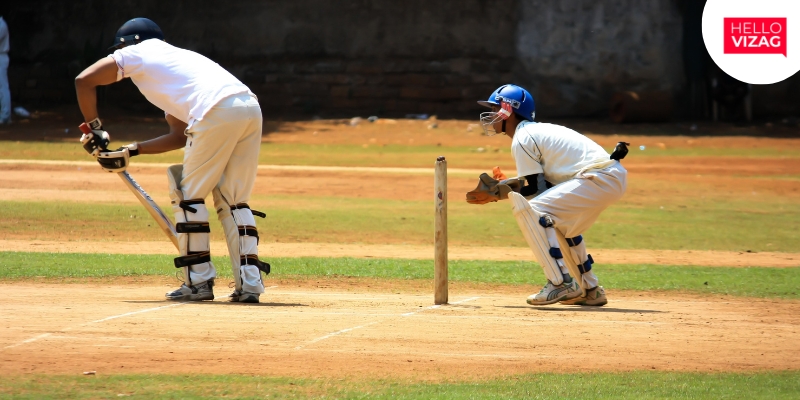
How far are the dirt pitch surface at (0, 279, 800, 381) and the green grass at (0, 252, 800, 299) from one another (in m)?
1.52

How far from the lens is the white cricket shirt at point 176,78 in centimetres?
782

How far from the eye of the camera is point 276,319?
285 inches

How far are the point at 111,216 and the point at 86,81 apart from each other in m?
7.54

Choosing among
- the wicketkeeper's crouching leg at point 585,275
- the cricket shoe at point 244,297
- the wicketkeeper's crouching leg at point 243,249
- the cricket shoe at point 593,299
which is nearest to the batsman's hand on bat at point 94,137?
the wicketkeeper's crouching leg at point 243,249

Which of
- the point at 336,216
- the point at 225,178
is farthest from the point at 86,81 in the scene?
the point at 336,216

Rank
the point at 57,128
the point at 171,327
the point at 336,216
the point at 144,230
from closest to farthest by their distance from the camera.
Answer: the point at 171,327, the point at 144,230, the point at 336,216, the point at 57,128

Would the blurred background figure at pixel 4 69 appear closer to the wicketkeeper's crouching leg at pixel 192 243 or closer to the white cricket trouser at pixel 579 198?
the wicketkeeper's crouching leg at pixel 192 243

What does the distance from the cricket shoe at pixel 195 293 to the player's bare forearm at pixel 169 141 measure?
1.19 m

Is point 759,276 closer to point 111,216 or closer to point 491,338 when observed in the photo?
point 491,338

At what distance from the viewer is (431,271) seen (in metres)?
11.3

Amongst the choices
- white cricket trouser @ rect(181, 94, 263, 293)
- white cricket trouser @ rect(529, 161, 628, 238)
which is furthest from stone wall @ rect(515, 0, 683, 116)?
white cricket trouser @ rect(181, 94, 263, 293)

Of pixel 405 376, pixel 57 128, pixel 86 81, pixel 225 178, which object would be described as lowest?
pixel 57 128

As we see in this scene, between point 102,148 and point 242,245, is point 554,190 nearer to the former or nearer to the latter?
point 242,245

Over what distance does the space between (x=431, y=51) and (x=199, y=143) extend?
20.0 m
